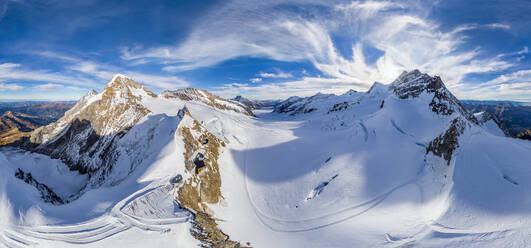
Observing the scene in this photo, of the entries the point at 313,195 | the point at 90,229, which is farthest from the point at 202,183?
the point at 313,195

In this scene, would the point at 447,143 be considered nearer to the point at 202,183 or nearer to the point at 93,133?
the point at 202,183

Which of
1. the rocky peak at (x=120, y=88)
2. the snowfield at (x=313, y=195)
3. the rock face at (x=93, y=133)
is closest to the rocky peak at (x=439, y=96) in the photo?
the snowfield at (x=313, y=195)

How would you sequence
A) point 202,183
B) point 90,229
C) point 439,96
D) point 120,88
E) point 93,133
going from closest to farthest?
point 90,229 → point 202,183 → point 93,133 → point 439,96 → point 120,88

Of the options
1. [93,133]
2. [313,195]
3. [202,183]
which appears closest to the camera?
[202,183]

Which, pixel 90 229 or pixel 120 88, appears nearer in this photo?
pixel 90 229


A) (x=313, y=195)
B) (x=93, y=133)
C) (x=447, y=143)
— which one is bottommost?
(x=313, y=195)

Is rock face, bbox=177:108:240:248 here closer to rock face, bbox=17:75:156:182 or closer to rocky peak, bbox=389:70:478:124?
rock face, bbox=17:75:156:182
